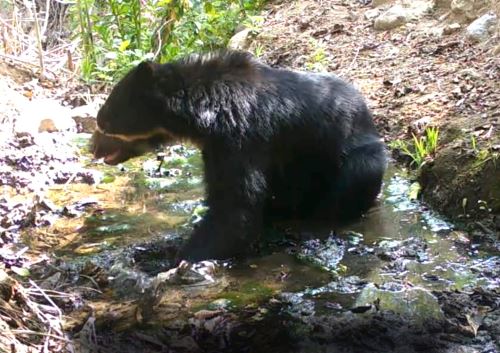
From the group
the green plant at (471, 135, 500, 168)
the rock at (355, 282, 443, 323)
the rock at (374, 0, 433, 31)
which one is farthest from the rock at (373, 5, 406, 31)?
the rock at (355, 282, 443, 323)

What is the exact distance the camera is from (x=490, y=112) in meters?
5.15

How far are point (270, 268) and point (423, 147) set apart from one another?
6.19 feet

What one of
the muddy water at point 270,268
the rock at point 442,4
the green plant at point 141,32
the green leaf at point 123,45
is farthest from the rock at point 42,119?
the rock at point 442,4

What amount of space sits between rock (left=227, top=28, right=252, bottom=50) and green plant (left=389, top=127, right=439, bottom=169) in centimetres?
443

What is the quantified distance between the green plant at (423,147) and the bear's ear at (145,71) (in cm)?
208

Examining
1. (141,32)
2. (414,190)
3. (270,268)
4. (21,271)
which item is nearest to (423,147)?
(414,190)

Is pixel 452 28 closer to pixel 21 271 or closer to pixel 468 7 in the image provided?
pixel 468 7

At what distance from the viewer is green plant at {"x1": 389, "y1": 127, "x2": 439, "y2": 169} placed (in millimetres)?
5152

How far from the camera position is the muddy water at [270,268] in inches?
133

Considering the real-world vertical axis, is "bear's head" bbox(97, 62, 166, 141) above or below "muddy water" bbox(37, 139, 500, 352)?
above

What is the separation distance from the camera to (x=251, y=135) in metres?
4.14

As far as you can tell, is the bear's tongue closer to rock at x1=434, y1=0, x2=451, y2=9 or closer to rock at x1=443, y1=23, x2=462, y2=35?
rock at x1=443, y1=23, x2=462, y2=35

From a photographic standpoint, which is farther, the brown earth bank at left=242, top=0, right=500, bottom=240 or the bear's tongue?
the bear's tongue

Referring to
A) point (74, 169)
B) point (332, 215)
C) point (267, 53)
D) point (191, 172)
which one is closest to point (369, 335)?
point (332, 215)
